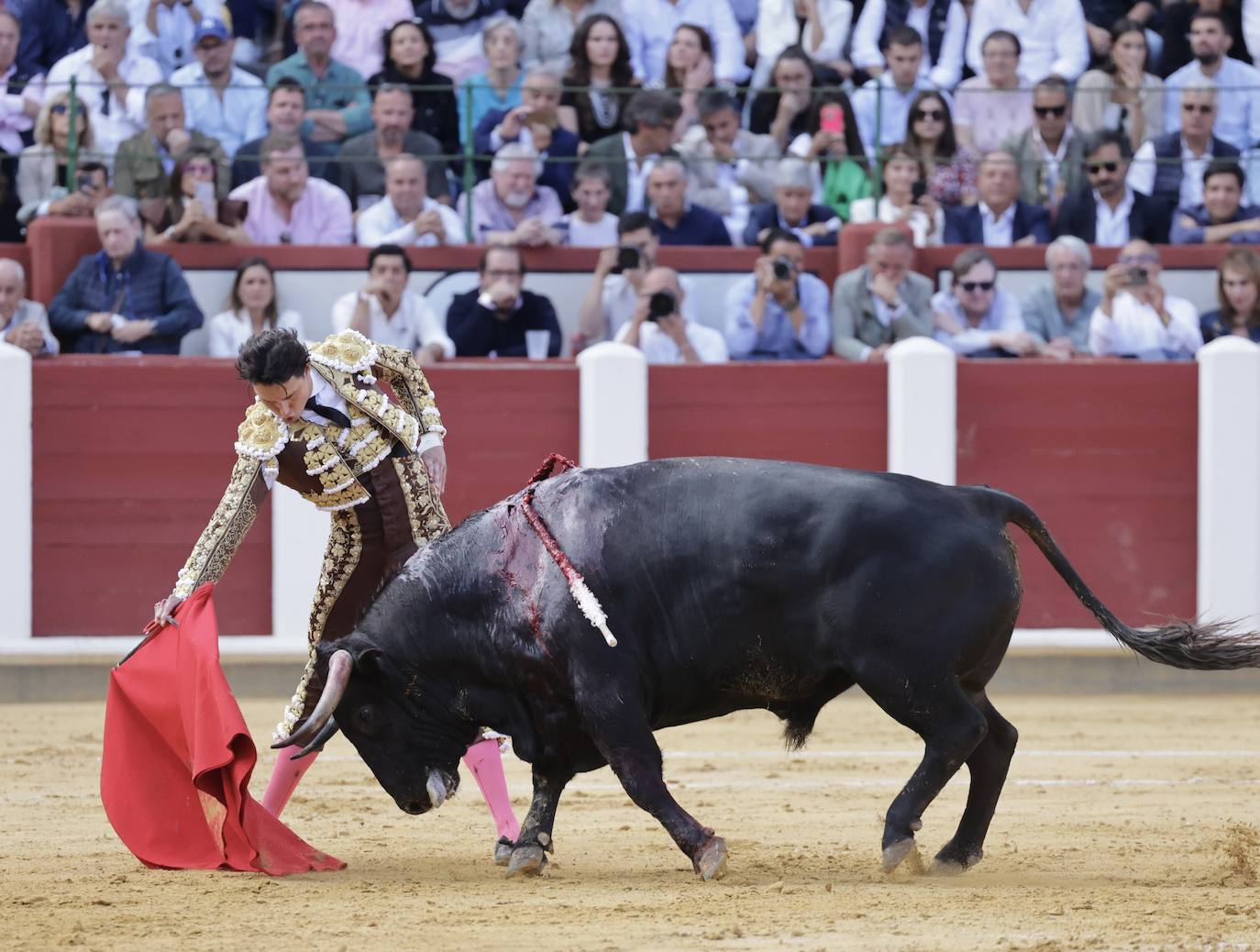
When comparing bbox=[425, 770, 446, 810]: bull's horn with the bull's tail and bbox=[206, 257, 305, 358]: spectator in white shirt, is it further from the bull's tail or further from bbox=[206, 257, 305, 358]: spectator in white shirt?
bbox=[206, 257, 305, 358]: spectator in white shirt

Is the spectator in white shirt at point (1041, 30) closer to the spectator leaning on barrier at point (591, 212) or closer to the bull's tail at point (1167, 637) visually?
the spectator leaning on barrier at point (591, 212)

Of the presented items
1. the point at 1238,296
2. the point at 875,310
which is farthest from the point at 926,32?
the point at 1238,296

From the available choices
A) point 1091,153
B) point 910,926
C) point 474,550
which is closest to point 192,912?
point 474,550

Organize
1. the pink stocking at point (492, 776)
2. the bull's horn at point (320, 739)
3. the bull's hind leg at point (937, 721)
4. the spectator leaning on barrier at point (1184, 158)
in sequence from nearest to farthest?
1. the bull's hind leg at point (937, 721)
2. the bull's horn at point (320, 739)
3. the pink stocking at point (492, 776)
4. the spectator leaning on barrier at point (1184, 158)

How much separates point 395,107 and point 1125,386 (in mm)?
3435

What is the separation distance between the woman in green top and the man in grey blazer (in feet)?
2.81

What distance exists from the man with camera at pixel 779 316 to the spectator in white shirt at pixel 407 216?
131 cm

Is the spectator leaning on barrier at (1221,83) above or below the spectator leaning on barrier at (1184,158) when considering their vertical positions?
above

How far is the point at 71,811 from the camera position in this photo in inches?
217

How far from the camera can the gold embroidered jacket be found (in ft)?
14.8

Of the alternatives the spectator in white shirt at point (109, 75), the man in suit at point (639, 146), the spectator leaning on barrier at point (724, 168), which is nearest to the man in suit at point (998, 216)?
the spectator leaning on barrier at point (724, 168)

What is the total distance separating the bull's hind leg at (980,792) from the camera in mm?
4430

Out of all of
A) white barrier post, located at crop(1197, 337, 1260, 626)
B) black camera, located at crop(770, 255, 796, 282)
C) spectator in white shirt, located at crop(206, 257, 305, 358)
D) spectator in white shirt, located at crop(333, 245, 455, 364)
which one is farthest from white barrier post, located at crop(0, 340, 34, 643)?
white barrier post, located at crop(1197, 337, 1260, 626)

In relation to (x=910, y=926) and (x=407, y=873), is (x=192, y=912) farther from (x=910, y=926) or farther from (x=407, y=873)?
(x=910, y=926)
